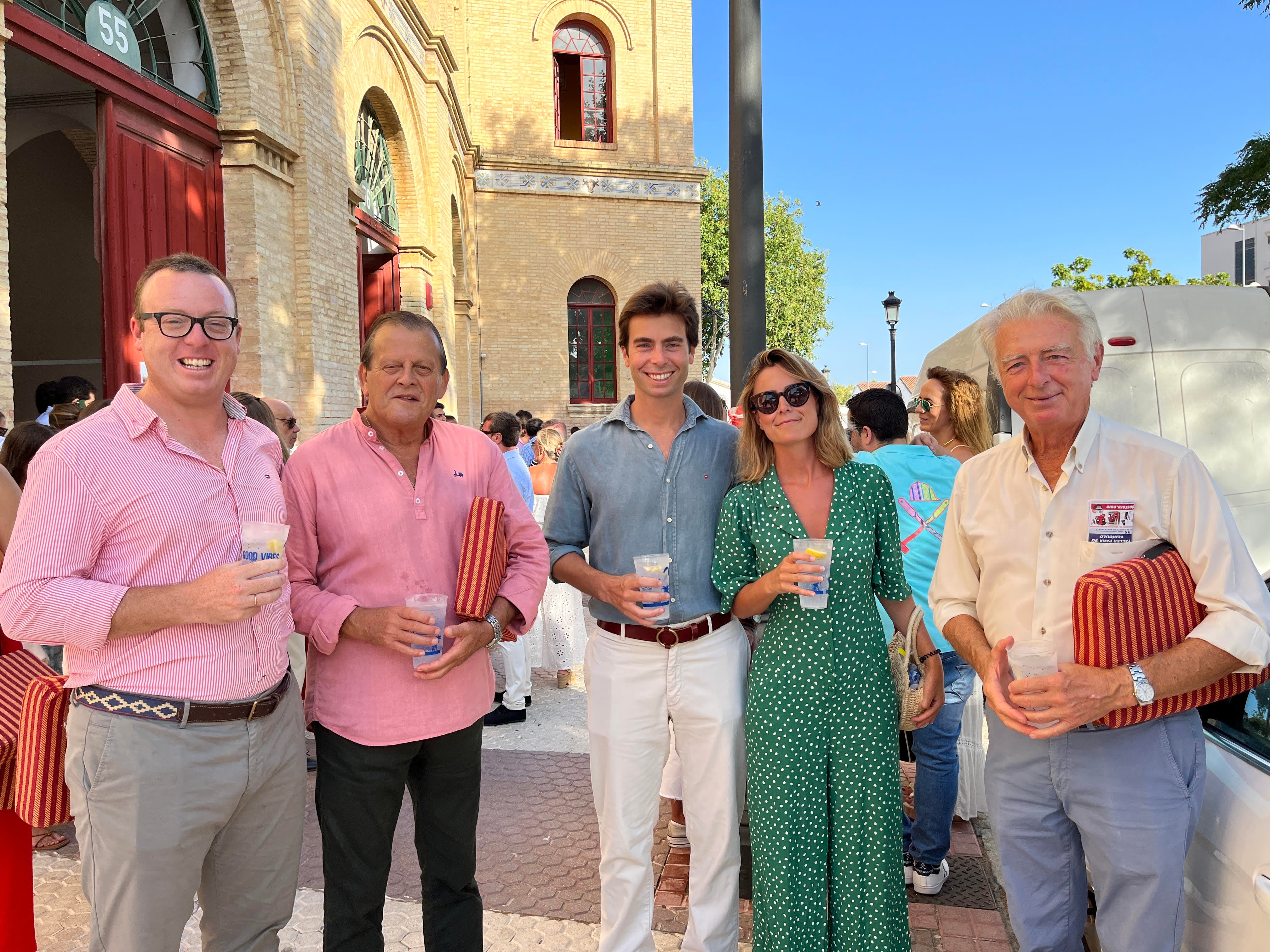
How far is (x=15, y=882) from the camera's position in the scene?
2.68m

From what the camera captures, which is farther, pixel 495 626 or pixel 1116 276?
pixel 1116 276

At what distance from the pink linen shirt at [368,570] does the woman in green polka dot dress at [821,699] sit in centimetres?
85

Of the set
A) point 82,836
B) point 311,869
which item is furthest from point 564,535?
point 311,869

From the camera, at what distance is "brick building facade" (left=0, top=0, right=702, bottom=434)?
7633mm

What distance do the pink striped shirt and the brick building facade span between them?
13.5ft

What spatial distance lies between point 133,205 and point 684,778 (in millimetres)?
7243

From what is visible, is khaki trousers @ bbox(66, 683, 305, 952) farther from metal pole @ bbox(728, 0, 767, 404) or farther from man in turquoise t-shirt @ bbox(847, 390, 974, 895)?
metal pole @ bbox(728, 0, 767, 404)

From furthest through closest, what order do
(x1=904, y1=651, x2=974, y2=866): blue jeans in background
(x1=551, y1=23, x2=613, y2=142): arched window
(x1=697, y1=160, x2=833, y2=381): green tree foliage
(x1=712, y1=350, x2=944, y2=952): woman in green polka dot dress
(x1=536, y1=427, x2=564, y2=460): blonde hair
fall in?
1. (x1=697, y1=160, x2=833, y2=381): green tree foliage
2. (x1=551, y1=23, x2=613, y2=142): arched window
3. (x1=536, y1=427, x2=564, y2=460): blonde hair
4. (x1=904, y1=651, x2=974, y2=866): blue jeans in background
5. (x1=712, y1=350, x2=944, y2=952): woman in green polka dot dress

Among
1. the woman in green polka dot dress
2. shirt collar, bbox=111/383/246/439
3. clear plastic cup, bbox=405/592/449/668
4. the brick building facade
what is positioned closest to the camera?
shirt collar, bbox=111/383/246/439

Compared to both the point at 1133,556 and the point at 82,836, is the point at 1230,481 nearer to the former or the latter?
the point at 1133,556

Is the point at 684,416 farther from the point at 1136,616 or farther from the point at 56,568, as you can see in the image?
the point at 56,568

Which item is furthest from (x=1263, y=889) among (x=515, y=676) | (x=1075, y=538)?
(x=515, y=676)

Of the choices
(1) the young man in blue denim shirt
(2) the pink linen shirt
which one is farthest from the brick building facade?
(1) the young man in blue denim shirt

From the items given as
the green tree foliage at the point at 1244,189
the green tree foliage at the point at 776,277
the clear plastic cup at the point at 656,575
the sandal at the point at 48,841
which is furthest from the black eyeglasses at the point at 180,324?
the green tree foliage at the point at 776,277
